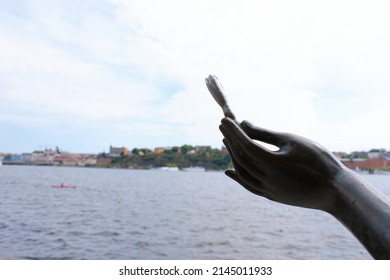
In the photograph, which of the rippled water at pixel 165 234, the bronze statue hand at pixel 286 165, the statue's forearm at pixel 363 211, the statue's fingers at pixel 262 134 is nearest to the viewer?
the statue's forearm at pixel 363 211

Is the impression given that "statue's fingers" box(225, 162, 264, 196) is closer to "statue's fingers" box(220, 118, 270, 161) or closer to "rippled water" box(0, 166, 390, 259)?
"statue's fingers" box(220, 118, 270, 161)

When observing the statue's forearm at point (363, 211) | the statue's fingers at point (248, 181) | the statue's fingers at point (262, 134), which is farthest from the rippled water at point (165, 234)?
the statue's forearm at point (363, 211)

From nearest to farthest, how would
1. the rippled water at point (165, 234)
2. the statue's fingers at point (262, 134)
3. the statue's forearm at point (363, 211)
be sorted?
the statue's forearm at point (363, 211) < the statue's fingers at point (262, 134) < the rippled water at point (165, 234)

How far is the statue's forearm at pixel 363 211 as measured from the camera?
190cm

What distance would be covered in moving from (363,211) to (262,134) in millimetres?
629

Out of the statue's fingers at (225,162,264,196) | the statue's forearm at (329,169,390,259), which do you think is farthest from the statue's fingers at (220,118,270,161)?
the statue's forearm at (329,169,390,259)

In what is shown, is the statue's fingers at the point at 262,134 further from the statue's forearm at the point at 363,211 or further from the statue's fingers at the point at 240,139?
the statue's forearm at the point at 363,211

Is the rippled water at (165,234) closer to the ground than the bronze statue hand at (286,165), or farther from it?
closer to the ground

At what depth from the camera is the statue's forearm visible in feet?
6.23

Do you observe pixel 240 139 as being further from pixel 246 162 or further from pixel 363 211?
pixel 363 211

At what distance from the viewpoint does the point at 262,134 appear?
230cm

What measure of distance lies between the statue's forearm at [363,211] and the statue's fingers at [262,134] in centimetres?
34
